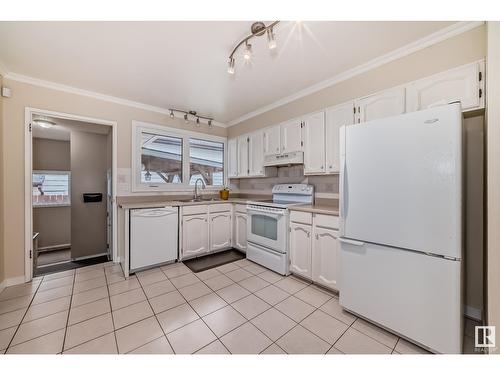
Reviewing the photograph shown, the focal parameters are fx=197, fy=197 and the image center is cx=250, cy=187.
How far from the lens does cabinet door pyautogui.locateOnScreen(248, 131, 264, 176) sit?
128 inches

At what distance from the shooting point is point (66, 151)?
14.8 ft

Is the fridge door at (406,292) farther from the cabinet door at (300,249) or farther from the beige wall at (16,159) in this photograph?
the beige wall at (16,159)

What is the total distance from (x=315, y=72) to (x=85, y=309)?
3352 mm

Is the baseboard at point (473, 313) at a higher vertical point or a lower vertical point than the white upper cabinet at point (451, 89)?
lower

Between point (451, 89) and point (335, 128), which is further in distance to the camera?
point (335, 128)

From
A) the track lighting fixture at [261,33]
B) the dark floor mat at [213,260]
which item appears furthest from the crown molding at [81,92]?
the dark floor mat at [213,260]

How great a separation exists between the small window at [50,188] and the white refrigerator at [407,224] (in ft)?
18.7

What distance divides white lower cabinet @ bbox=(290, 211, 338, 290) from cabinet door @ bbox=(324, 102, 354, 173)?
0.64 meters

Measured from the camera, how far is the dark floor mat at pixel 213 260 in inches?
110

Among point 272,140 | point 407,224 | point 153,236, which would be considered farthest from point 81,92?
point 407,224

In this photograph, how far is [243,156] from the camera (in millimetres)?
3623

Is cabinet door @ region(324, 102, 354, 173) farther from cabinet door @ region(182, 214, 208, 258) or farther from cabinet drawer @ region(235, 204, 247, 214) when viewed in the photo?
cabinet door @ region(182, 214, 208, 258)

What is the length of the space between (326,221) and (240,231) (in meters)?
1.61

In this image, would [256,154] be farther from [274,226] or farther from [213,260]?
[213,260]
